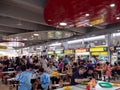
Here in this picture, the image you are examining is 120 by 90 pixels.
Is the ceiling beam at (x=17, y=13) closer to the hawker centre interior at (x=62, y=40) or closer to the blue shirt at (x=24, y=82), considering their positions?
the hawker centre interior at (x=62, y=40)

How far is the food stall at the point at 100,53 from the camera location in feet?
51.8

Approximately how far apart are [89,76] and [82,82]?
0.80 m

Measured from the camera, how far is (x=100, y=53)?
16344 millimetres

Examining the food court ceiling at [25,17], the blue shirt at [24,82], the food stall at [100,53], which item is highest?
the food court ceiling at [25,17]

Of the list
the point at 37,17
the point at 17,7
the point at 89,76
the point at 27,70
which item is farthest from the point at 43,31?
the point at 89,76

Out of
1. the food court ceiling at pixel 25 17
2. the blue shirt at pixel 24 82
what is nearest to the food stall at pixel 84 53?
the food court ceiling at pixel 25 17

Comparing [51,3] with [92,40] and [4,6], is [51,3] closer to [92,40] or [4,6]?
[4,6]

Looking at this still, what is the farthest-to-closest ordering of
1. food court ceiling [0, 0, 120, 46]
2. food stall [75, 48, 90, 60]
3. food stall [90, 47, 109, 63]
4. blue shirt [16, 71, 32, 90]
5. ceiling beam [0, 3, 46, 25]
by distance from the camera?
1. food stall [75, 48, 90, 60]
2. food stall [90, 47, 109, 63]
3. ceiling beam [0, 3, 46, 25]
4. food court ceiling [0, 0, 120, 46]
5. blue shirt [16, 71, 32, 90]

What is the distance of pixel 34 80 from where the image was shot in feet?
25.7

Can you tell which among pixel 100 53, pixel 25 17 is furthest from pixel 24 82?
pixel 100 53

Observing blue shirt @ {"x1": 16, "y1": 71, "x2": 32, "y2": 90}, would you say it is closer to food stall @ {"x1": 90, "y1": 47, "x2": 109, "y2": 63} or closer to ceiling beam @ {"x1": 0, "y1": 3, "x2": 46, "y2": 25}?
ceiling beam @ {"x1": 0, "y1": 3, "x2": 46, "y2": 25}

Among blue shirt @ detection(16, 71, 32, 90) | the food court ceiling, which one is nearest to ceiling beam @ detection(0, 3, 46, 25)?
the food court ceiling

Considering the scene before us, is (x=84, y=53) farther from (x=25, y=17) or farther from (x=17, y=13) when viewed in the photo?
(x=17, y=13)

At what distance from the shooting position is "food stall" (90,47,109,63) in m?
15.8
